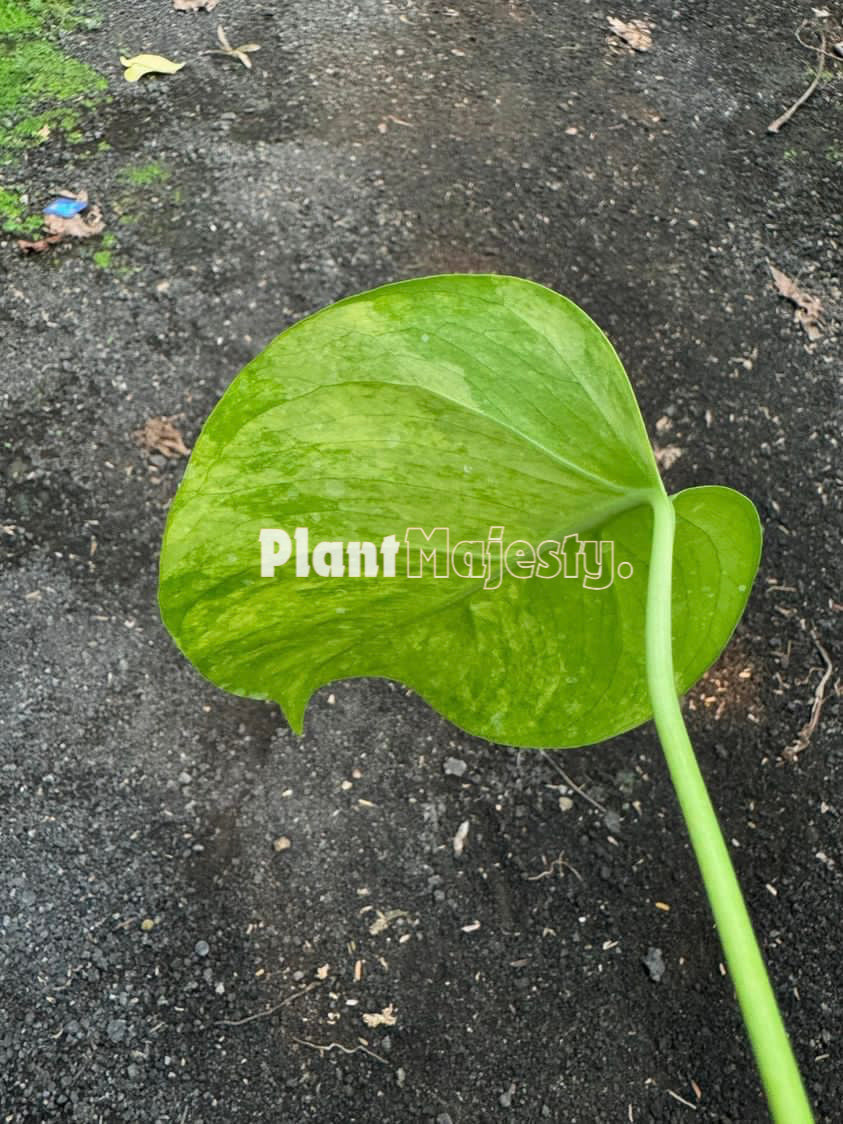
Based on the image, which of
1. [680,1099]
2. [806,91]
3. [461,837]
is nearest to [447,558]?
[461,837]

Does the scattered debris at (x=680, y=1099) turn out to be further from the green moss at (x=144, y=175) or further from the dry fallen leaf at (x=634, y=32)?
the dry fallen leaf at (x=634, y=32)

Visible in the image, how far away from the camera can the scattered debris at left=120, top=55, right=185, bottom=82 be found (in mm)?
2246

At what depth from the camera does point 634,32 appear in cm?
246

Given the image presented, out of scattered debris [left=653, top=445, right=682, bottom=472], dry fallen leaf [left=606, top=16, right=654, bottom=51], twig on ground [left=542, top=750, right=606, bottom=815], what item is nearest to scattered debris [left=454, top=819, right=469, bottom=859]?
twig on ground [left=542, top=750, right=606, bottom=815]

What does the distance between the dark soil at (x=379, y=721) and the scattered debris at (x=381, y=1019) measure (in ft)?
0.04

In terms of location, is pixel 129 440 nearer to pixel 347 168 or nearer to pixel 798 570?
pixel 347 168

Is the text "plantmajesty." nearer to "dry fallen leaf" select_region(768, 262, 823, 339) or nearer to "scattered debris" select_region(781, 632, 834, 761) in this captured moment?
"scattered debris" select_region(781, 632, 834, 761)

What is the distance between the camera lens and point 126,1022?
1.33m

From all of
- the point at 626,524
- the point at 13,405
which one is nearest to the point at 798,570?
the point at 626,524

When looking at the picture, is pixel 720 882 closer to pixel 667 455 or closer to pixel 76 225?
pixel 667 455

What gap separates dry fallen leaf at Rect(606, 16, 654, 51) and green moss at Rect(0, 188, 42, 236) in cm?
137

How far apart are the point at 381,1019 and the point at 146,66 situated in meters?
1.93

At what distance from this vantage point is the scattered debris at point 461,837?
57.7 inches

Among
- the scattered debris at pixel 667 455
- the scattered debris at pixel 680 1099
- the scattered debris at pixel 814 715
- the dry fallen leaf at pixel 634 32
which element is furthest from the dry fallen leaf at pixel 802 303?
the scattered debris at pixel 680 1099
